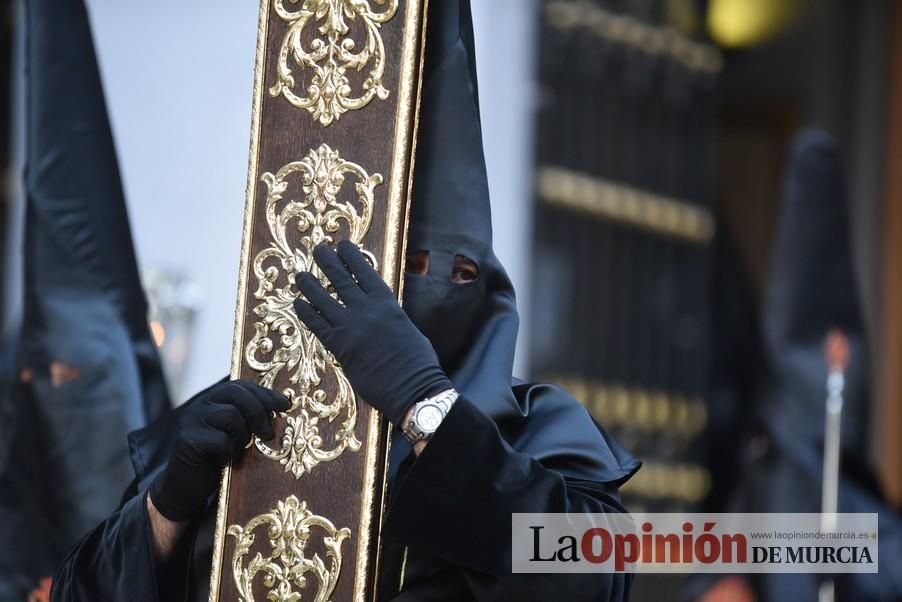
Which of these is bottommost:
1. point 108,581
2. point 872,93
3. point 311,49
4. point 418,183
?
point 108,581

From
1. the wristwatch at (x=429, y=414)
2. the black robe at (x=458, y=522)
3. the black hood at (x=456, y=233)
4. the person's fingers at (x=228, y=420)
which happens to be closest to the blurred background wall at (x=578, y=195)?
the black robe at (x=458, y=522)

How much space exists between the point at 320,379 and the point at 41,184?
1.25 m

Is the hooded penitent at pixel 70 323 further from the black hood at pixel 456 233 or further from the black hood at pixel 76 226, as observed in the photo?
the black hood at pixel 456 233

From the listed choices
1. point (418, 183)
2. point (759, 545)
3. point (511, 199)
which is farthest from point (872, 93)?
point (418, 183)

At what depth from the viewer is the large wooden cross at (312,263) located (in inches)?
79.4

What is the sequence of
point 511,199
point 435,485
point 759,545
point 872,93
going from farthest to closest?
point 872,93
point 511,199
point 759,545
point 435,485

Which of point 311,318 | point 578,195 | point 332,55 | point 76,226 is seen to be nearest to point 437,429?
point 311,318

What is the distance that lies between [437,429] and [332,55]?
1.84ft

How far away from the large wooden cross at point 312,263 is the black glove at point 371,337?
4cm

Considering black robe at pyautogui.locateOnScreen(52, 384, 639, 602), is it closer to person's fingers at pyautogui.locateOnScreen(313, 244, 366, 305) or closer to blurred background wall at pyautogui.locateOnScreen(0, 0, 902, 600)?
person's fingers at pyautogui.locateOnScreen(313, 244, 366, 305)

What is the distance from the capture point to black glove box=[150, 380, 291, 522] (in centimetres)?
202

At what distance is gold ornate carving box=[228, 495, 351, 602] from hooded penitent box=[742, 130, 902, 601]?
2703 mm

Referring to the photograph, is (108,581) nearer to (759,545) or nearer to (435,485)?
(435,485)

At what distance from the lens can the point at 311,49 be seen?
2154 millimetres
